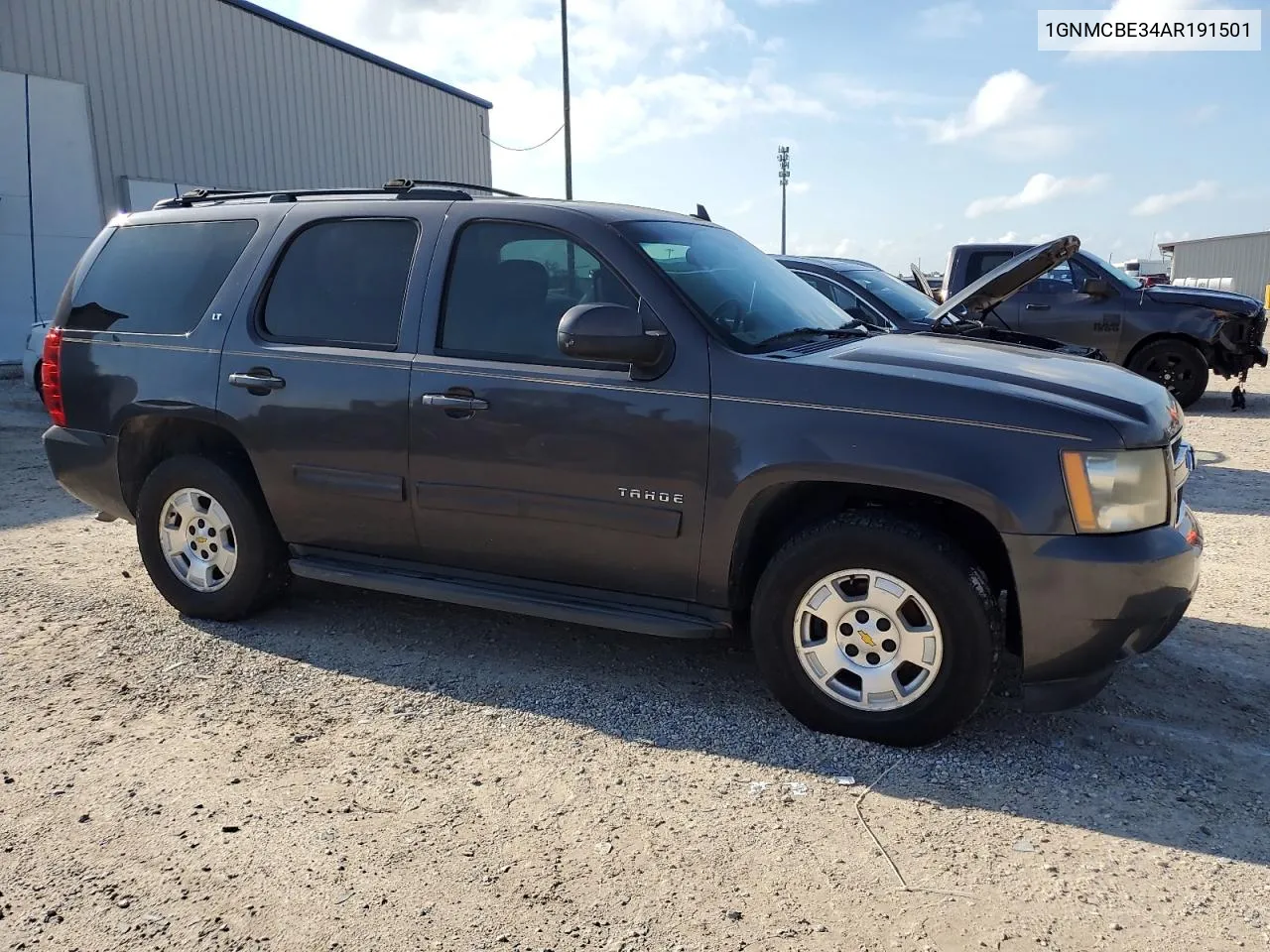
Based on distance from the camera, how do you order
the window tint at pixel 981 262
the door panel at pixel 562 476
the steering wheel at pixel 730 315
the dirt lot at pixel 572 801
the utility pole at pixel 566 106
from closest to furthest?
the dirt lot at pixel 572 801, the door panel at pixel 562 476, the steering wheel at pixel 730 315, the window tint at pixel 981 262, the utility pole at pixel 566 106

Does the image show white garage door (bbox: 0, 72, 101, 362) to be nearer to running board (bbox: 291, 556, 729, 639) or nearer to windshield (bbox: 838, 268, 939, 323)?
windshield (bbox: 838, 268, 939, 323)

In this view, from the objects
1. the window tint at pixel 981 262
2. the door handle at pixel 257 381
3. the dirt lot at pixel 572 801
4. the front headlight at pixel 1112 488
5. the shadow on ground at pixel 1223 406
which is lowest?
the dirt lot at pixel 572 801

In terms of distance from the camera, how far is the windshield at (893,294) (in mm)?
7508

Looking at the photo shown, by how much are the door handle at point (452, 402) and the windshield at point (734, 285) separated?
2.75 ft

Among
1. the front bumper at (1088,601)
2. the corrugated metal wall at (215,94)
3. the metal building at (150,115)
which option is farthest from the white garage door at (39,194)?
the front bumper at (1088,601)

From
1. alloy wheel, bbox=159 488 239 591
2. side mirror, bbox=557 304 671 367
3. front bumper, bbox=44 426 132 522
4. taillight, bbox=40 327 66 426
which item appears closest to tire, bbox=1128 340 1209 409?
side mirror, bbox=557 304 671 367

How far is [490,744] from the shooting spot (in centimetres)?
329

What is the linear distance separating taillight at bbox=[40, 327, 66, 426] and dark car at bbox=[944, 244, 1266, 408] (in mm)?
8733

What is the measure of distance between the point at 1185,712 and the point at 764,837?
5.90 feet

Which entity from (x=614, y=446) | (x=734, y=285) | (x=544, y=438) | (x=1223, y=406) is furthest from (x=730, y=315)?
(x=1223, y=406)

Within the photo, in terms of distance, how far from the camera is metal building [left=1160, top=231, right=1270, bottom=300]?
5191 centimetres

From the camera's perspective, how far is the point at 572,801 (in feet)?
9.63

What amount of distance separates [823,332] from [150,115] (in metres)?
16.7

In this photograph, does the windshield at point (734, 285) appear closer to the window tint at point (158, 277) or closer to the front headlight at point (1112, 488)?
the front headlight at point (1112, 488)
